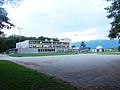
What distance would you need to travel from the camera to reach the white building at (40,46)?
111250 mm

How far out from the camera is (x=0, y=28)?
10422mm

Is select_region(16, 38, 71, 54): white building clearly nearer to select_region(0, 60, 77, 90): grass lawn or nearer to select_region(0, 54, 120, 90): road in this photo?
select_region(0, 54, 120, 90): road

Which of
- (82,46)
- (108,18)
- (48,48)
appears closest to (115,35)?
(108,18)

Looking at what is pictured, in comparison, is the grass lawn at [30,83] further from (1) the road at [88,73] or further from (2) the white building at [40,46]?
(2) the white building at [40,46]

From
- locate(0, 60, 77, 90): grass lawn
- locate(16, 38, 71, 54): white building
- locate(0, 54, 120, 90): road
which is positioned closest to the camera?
locate(0, 60, 77, 90): grass lawn

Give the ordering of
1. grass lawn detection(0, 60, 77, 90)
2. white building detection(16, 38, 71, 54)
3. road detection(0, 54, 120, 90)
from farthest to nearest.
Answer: white building detection(16, 38, 71, 54) < road detection(0, 54, 120, 90) < grass lawn detection(0, 60, 77, 90)

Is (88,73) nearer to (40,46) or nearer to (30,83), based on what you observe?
(30,83)

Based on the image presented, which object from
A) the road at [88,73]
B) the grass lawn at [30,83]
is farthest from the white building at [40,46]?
the grass lawn at [30,83]

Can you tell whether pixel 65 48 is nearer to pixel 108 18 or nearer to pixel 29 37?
pixel 29 37

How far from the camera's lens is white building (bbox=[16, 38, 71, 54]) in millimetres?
111250

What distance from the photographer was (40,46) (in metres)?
118

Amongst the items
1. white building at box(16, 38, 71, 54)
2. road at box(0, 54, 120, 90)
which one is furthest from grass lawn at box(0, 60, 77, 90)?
white building at box(16, 38, 71, 54)

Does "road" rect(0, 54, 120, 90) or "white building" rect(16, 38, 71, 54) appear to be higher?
"white building" rect(16, 38, 71, 54)

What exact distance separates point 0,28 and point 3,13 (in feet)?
2.09
